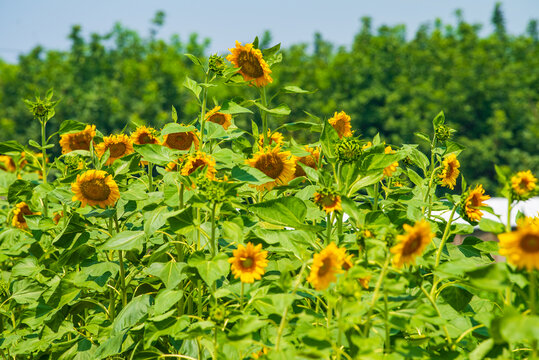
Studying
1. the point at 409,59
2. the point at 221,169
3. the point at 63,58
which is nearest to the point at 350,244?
the point at 221,169

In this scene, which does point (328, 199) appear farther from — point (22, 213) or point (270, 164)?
point (22, 213)

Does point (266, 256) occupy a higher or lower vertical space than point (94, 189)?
lower

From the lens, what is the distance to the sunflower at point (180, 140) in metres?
1.75

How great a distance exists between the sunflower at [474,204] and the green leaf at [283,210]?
1.38 ft

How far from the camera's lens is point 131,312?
146 cm

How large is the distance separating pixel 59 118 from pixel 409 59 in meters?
22.7

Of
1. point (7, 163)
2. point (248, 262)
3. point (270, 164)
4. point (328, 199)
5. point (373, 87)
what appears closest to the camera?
point (248, 262)

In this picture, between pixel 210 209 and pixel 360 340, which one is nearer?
pixel 360 340

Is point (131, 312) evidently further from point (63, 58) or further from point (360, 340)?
point (63, 58)

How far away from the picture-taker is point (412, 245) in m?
1.03

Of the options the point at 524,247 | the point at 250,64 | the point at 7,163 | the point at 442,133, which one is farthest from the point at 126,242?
the point at 7,163

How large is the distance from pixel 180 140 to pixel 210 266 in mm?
633

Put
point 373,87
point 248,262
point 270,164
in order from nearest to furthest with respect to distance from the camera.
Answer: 1. point 248,262
2. point 270,164
3. point 373,87

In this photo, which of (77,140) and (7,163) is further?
(7,163)
